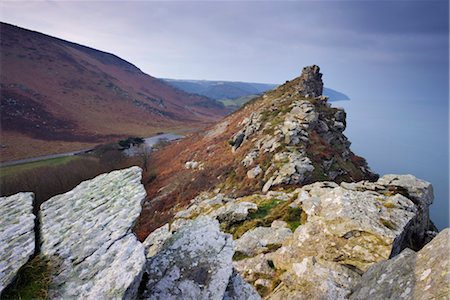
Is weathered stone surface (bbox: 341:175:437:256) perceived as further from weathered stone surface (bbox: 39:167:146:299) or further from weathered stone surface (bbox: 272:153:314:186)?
weathered stone surface (bbox: 39:167:146:299)

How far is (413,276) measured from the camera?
8.01 meters

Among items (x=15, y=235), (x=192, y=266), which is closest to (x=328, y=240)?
(x=192, y=266)

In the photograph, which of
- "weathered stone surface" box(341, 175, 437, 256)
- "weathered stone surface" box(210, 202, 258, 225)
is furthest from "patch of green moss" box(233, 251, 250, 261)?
"weathered stone surface" box(341, 175, 437, 256)

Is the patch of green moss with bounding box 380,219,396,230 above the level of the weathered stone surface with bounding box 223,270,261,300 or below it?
above

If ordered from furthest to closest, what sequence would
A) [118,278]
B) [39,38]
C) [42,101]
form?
1. [39,38]
2. [42,101]
3. [118,278]

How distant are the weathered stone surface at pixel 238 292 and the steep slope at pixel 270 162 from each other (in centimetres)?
1952

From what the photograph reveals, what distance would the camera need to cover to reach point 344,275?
10.9 metres

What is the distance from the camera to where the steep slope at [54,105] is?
343 feet

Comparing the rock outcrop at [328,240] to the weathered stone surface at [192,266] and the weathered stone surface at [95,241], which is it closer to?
the weathered stone surface at [192,266]

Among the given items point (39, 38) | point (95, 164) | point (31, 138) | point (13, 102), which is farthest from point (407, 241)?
point (39, 38)

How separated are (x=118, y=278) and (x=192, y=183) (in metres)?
34.9

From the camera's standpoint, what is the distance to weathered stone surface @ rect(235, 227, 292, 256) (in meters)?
15.5

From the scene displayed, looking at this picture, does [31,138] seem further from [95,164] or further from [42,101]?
[95,164]

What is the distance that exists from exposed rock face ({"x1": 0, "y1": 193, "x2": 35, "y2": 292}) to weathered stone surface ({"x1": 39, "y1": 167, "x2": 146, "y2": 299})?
340 millimetres
